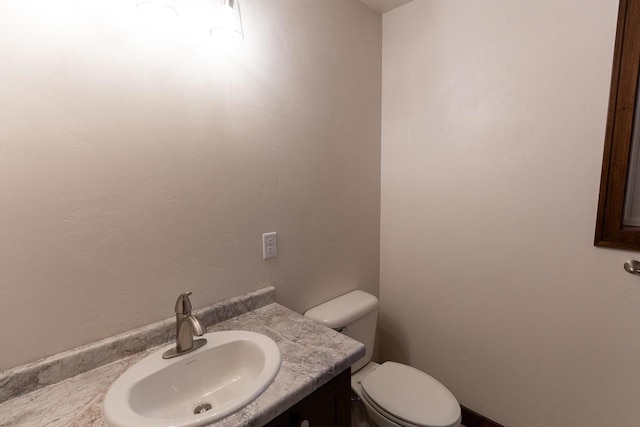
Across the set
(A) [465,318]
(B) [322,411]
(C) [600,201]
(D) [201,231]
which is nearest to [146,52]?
(D) [201,231]

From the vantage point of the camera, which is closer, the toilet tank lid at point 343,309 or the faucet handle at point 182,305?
the faucet handle at point 182,305

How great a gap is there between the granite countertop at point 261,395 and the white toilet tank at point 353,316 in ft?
1.02

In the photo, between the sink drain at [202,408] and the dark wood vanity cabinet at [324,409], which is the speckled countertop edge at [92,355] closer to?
the sink drain at [202,408]

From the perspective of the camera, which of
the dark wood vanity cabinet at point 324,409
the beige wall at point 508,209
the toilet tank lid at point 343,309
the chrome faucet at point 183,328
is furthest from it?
the toilet tank lid at point 343,309

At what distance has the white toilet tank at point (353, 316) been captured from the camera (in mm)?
1395

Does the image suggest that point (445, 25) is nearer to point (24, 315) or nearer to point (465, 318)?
point (465, 318)

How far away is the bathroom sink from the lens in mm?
705

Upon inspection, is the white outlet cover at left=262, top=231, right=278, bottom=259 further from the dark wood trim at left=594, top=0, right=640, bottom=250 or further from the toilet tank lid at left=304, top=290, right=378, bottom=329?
the dark wood trim at left=594, top=0, right=640, bottom=250

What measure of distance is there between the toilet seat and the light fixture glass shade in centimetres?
154

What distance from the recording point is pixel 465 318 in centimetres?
157

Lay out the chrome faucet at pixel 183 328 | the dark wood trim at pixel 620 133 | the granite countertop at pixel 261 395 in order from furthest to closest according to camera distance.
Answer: the dark wood trim at pixel 620 133 < the chrome faucet at pixel 183 328 < the granite countertop at pixel 261 395

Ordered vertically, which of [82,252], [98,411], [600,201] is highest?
[600,201]

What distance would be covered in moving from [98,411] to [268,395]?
1.33ft

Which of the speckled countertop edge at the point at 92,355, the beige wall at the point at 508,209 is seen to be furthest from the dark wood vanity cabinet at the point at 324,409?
the beige wall at the point at 508,209
